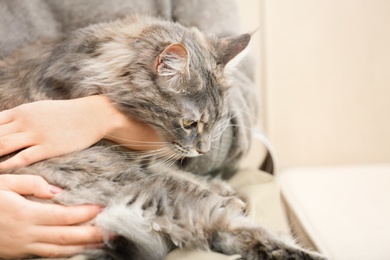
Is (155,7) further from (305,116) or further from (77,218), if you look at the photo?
(305,116)

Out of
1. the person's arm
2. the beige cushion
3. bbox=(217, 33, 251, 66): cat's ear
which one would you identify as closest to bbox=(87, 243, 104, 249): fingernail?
the person's arm

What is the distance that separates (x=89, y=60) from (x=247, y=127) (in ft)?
1.98

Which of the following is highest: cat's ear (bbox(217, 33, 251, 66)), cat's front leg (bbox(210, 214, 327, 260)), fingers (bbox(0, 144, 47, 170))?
cat's ear (bbox(217, 33, 251, 66))

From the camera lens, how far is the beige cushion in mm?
1405

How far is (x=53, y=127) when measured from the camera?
1.20 metres

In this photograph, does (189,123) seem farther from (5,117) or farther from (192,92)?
(5,117)

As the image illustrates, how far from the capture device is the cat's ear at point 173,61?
1082 mm

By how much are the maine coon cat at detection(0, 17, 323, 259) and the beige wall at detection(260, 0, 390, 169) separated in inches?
42.2

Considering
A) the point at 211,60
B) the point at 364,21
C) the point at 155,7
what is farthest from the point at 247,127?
the point at 364,21

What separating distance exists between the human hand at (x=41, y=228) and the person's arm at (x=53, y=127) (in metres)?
0.10

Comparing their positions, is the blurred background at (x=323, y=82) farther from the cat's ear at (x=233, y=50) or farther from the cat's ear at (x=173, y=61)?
the cat's ear at (x=173, y=61)

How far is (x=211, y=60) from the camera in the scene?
50.0 inches

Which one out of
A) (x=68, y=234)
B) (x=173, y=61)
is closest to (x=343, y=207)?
(x=173, y=61)

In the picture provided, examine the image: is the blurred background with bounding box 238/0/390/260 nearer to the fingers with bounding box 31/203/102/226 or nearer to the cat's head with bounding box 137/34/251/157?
the cat's head with bounding box 137/34/251/157
